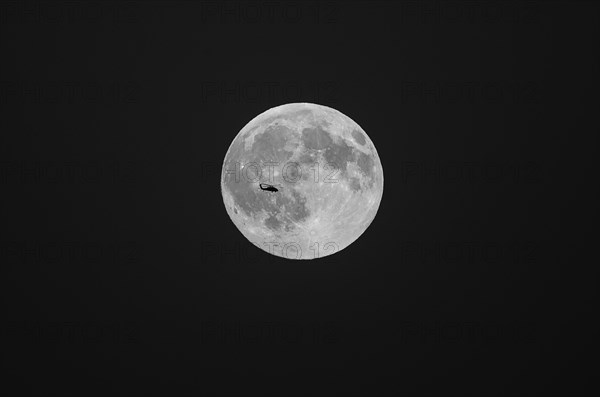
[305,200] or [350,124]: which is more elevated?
[350,124]

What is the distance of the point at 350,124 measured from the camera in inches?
274

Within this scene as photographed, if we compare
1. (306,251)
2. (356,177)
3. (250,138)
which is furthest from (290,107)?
(306,251)

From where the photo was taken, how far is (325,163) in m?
6.42

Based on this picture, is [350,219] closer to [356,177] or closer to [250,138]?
[356,177]

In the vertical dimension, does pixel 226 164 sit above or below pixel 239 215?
above

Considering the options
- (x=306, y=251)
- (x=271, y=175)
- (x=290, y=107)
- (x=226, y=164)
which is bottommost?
(x=306, y=251)

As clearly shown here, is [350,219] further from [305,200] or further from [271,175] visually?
[271,175]

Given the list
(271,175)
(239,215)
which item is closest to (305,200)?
(271,175)

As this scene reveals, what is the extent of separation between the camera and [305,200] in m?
6.39

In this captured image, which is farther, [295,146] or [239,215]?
[239,215]

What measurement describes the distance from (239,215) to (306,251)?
2.95 feet

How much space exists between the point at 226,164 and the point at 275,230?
107 centimetres

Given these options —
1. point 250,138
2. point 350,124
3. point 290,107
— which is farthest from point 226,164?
point 350,124

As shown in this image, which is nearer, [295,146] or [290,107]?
[295,146]
